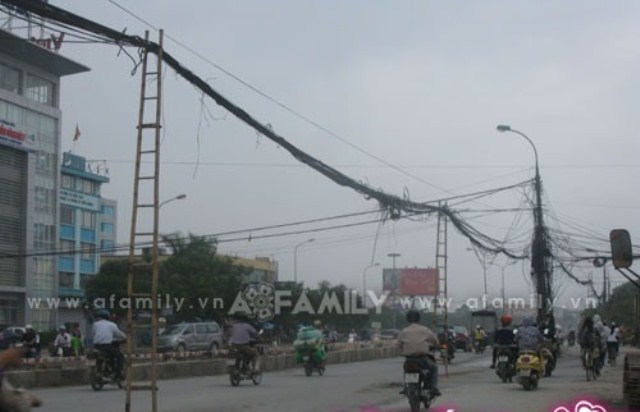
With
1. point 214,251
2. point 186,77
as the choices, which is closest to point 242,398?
point 186,77

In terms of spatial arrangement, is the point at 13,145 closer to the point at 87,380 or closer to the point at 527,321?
the point at 87,380

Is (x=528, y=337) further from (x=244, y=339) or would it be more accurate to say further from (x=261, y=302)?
(x=261, y=302)

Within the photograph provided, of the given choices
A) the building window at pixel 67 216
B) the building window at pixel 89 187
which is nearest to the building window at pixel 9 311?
the building window at pixel 67 216

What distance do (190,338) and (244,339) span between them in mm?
25220

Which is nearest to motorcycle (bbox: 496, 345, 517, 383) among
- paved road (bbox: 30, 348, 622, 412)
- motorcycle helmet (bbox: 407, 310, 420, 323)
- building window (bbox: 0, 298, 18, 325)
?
paved road (bbox: 30, 348, 622, 412)

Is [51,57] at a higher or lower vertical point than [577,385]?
higher

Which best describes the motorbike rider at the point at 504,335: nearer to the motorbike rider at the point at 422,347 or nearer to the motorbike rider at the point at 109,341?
the motorbike rider at the point at 422,347

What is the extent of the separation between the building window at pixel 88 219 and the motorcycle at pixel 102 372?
74.4 meters

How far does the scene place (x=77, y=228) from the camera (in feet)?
303

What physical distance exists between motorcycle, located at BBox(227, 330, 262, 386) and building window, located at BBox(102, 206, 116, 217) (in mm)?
86553

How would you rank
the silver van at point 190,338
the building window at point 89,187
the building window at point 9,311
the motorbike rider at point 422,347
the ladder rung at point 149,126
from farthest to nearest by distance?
the building window at point 89,187 < the building window at point 9,311 < the silver van at point 190,338 < the motorbike rider at point 422,347 < the ladder rung at point 149,126

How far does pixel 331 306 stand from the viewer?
8650 centimetres

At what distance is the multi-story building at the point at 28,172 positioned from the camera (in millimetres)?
69812

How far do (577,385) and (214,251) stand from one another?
5141 centimetres
